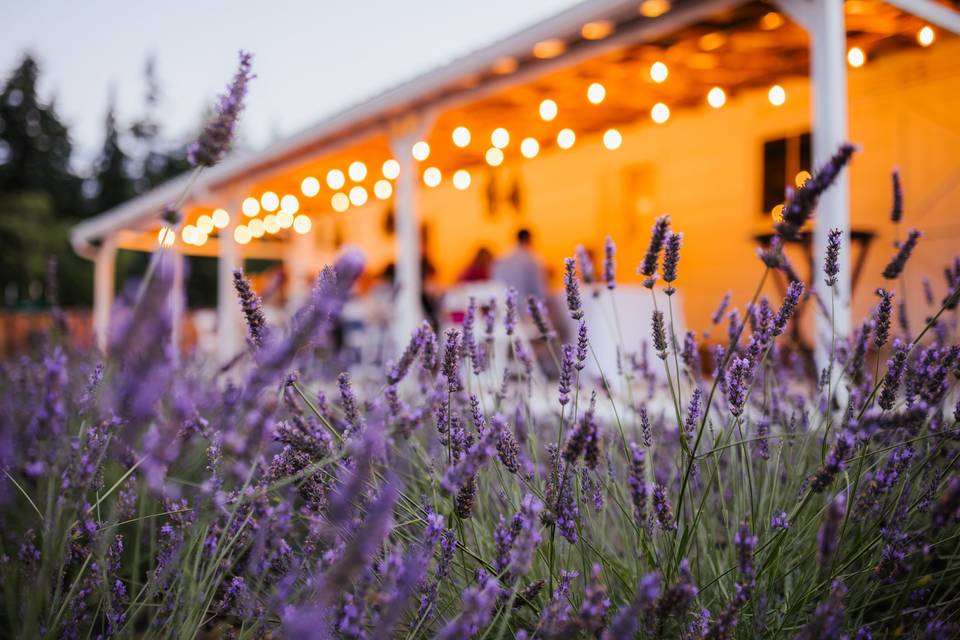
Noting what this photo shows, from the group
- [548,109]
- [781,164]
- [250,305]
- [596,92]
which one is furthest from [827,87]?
[781,164]

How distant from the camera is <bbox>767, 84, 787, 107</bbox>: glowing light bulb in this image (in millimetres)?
8125

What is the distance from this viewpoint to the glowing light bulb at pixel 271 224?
1568 centimetres

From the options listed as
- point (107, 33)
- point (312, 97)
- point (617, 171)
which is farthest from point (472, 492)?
point (312, 97)

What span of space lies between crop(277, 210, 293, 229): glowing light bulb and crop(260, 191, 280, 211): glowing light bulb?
1134mm

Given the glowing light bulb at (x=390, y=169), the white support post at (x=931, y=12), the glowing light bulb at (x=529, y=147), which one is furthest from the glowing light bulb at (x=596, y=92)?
the glowing light bulb at (x=390, y=169)

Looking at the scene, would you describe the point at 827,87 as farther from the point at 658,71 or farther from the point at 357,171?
the point at 357,171

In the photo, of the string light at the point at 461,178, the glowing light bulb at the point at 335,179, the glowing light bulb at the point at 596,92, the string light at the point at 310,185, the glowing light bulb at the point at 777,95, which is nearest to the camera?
the glowing light bulb at the point at 596,92

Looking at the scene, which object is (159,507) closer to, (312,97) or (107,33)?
(107,33)

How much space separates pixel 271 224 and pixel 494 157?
6753 millimetres

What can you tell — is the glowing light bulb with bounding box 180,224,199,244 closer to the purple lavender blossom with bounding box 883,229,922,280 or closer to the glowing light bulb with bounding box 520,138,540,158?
the glowing light bulb with bounding box 520,138,540,158

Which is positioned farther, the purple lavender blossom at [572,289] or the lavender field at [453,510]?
the purple lavender blossom at [572,289]

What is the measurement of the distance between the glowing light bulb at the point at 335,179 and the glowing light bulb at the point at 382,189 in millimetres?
608

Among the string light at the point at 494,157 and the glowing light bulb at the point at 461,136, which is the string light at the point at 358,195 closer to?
the string light at the point at 494,157

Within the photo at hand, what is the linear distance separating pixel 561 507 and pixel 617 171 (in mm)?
10408
